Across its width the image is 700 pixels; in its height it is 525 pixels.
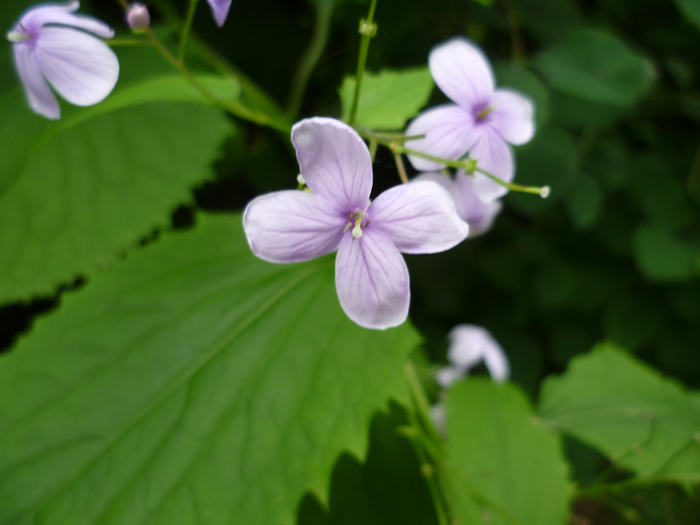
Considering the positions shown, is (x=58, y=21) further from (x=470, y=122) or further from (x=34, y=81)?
(x=470, y=122)

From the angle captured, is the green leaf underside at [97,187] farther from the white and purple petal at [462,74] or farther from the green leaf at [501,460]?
the green leaf at [501,460]

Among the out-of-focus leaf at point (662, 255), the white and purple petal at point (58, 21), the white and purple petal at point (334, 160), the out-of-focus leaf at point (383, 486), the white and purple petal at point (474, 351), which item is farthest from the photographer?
the white and purple petal at point (474, 351)

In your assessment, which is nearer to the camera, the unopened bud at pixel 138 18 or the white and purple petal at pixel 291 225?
the white and purple petal at pixel 291 225

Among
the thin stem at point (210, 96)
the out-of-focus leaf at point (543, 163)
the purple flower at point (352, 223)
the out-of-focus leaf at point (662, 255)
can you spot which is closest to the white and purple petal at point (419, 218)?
the purple flower at point (352, 223)

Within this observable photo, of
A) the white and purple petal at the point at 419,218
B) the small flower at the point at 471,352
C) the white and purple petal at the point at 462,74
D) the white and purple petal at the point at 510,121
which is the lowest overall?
the small flower at the point at 471,352

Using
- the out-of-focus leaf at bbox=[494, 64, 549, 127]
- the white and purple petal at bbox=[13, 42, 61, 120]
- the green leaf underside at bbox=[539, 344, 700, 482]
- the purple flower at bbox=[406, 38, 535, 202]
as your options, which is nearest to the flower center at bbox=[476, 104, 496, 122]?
the purple flower at bbox=[406, 38, 535, 202]

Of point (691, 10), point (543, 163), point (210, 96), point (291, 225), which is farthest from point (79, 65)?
point (691, 10)

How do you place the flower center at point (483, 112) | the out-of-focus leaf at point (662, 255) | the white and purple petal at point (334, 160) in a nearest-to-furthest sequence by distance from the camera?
the white and purple petal at point (334, 160), the flower center at point (483, 112), the out-of-focus leaf at point (662, 255)

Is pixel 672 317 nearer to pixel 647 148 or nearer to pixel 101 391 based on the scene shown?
pixel 647 148
